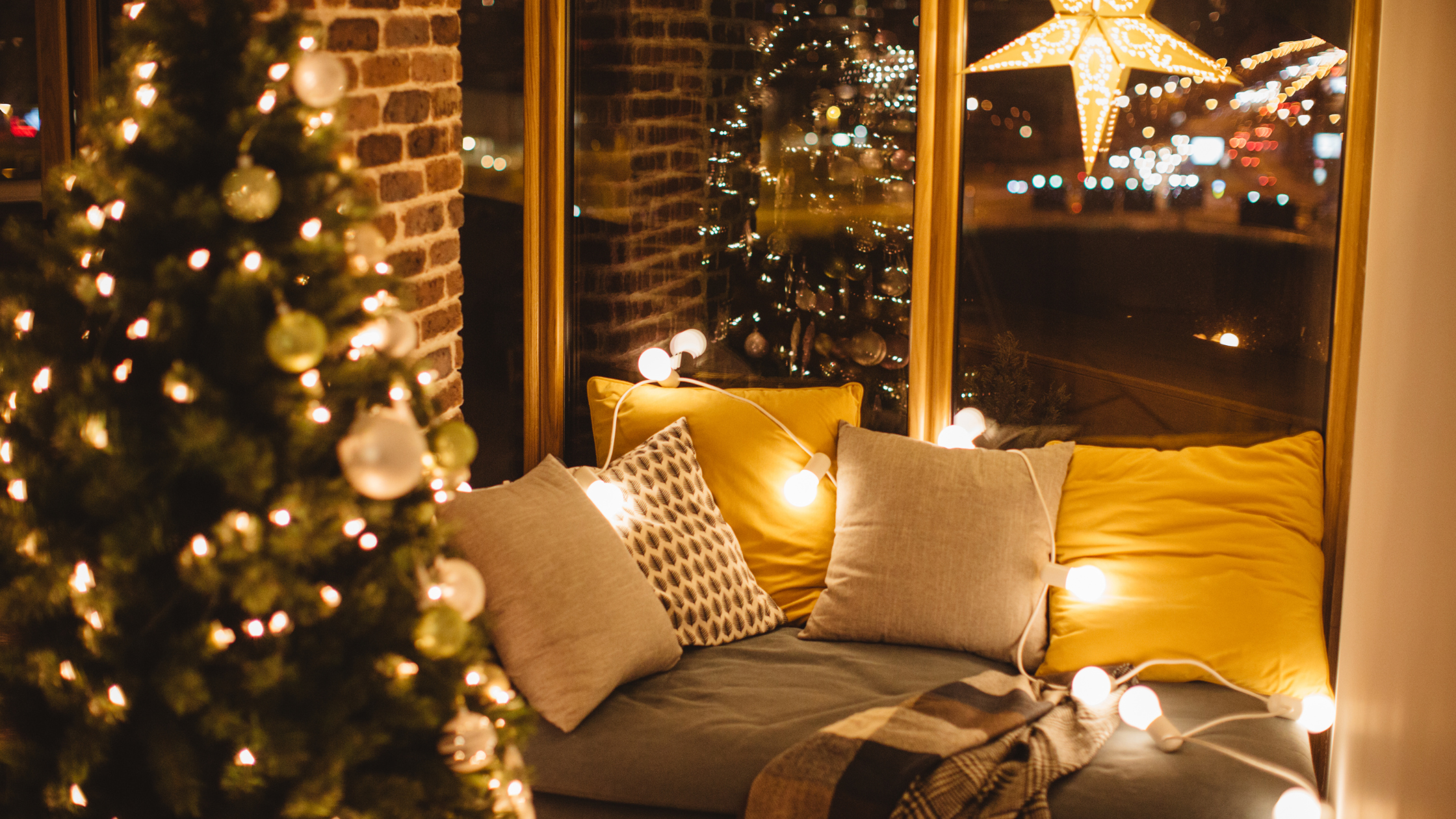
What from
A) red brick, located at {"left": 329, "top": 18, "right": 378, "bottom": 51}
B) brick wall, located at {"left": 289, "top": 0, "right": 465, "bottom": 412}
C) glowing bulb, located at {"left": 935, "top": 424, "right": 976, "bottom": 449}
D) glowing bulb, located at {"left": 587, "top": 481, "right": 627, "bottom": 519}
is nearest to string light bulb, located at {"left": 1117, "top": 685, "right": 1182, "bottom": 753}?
glowing bulb, located at {"left": 935, "top": 424, "right": 976, "bottom": 449}

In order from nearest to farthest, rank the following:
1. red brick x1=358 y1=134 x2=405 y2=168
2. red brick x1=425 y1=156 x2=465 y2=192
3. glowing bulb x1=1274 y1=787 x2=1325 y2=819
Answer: glowing bulb x1=1274 y1=787 x2=1325 y2=819 → red brick x1=358 y1=134 x2=405 y2=168 → red brick x1=425 y1=156 x2=465 y2=192

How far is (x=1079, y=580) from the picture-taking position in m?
2.48

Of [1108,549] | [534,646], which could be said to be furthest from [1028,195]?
[534,646]

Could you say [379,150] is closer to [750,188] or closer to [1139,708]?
[750,188]

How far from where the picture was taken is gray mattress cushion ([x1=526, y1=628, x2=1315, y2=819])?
204 centimetres

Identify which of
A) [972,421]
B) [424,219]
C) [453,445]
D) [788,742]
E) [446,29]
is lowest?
[788,742]

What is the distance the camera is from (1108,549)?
2.62m

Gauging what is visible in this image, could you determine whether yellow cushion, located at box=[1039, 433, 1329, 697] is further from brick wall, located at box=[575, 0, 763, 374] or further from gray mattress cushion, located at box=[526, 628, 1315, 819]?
brick wall, located at box=[575, 0, 763, 374]

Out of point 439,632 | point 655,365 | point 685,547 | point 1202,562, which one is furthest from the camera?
point 655,365

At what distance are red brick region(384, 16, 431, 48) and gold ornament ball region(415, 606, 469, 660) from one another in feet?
4.90

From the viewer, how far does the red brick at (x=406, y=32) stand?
2.37 m

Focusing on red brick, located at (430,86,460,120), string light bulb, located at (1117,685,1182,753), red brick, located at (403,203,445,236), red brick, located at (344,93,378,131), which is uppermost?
red brick, located at (430,86,460,120)

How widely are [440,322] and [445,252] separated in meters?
0.17

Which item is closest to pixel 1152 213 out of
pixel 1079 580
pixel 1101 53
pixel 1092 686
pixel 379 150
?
pixel 1101 53
